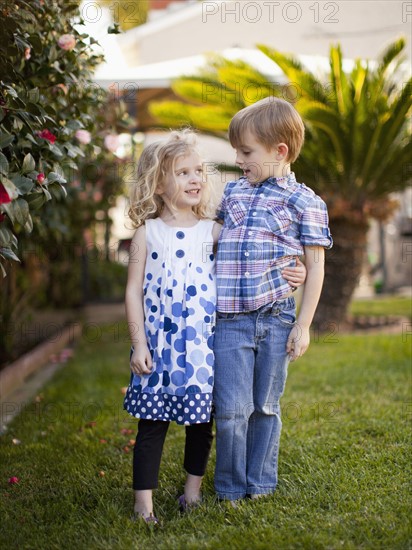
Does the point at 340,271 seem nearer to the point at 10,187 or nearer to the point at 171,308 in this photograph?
the point at 171,308

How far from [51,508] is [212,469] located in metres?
0.70

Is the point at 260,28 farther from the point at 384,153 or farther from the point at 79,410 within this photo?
the point at 79,410

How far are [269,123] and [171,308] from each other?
76 cm

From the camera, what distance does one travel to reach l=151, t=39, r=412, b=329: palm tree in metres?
5.64

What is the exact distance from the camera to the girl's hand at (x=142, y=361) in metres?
2.38

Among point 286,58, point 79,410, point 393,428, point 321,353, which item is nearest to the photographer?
point 393,428

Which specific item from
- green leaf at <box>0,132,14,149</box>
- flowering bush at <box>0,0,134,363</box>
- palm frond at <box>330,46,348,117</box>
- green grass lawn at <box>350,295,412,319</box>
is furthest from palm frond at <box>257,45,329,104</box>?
green leaf at <box>0,132,14,149</box>

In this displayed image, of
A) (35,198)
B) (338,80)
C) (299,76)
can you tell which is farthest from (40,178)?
(338,80)

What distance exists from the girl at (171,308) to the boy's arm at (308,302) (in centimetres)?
5

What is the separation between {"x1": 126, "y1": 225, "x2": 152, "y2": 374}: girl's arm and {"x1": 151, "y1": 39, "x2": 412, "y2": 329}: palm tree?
3343 mm

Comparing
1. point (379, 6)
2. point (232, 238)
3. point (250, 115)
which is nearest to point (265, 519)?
point (232, 238)

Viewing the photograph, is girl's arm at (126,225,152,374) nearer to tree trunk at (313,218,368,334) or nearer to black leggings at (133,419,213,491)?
black leggings at (133,419,213,491)

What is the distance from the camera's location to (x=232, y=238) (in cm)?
249

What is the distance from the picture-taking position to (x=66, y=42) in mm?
2975
